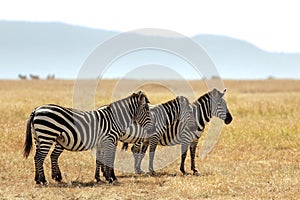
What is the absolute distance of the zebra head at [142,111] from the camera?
11500 millimetres

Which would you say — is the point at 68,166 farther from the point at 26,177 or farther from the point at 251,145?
the point at 251,145

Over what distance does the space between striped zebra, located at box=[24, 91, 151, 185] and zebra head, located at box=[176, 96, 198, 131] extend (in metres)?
1.19

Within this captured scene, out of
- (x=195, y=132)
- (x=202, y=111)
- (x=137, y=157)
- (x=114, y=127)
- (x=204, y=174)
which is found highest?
(x=202, y=111)

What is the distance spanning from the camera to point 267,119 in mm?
21500

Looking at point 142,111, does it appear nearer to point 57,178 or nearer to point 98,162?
point 98,162

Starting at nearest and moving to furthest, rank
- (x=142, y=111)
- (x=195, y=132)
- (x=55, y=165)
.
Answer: (x=55, y=165) < (x=142, y=111) < (x=195, y=132)

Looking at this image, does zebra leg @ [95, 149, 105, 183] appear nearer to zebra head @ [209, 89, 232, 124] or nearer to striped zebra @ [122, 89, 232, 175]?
striped zebra @ [122, 89, 232, 175]

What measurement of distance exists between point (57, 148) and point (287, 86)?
139 ft

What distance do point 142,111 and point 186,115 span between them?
4.95 ft

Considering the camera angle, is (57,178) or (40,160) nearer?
(40,160)

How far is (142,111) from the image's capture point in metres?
11.6

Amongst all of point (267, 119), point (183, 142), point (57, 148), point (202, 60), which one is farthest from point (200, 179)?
point (267, 119)

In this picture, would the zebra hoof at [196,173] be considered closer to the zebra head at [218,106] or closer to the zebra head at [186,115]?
the zebra head at [186,115]

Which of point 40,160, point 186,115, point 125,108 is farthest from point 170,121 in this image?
point 40,160
